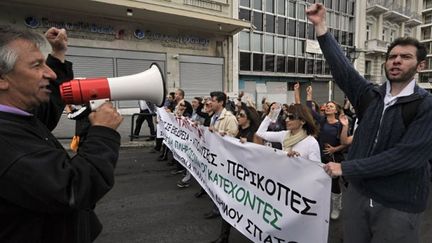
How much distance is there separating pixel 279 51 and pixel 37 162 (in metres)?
21.5

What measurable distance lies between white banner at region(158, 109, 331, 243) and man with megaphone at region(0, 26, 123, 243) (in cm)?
154

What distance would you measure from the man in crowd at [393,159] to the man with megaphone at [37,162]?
1.44m

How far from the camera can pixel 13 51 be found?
132 cm

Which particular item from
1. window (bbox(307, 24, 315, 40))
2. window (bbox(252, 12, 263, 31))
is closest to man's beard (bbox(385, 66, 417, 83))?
window (bbox(252, 12, 263, 31))

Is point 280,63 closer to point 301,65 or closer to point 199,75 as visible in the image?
point 301,65

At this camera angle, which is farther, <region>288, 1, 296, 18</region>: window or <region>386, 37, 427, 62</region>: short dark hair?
<region>288, 1, 296, 18</region>: window

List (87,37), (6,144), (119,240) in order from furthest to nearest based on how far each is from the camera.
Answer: (87,37) → (119,240) → (6,144)

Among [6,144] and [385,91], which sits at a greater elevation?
[385,91]

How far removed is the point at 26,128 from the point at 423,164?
6.78ft

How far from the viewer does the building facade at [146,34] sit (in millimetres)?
13039

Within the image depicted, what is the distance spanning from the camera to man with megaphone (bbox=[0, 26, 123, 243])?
1.16 metres

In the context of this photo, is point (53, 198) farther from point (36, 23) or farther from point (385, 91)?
point (36, 23)

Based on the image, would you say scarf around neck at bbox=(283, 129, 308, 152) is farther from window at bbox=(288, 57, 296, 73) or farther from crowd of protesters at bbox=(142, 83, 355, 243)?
window at bbox=(288, 57, 296, 73)

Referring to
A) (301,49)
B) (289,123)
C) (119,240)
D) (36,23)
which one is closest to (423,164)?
(289,123)
